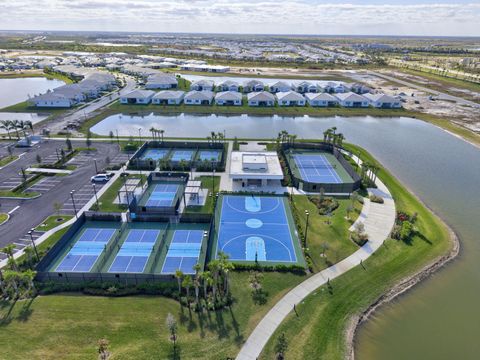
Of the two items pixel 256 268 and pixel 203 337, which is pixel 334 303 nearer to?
pixel 256 268

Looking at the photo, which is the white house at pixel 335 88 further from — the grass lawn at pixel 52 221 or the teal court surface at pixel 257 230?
the grass lawn at pixel 52 221

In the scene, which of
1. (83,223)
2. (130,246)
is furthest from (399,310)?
(83,223)

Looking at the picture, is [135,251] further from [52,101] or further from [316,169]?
[52,101]

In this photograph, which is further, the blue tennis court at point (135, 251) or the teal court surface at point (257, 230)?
the teal court surface at point (257, 230)

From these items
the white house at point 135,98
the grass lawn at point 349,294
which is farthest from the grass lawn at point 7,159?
the grass lawn at point 349,294

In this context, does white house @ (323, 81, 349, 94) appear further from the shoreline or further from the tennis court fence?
the shoreline

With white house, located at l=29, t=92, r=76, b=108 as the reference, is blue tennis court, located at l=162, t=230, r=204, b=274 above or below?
below

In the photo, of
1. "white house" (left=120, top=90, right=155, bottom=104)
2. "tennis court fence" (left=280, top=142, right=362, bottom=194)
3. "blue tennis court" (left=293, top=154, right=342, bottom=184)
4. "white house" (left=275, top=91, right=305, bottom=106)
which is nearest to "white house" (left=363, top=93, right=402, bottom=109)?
"white house" (left=275, top=91, right=305, bottom=106)
